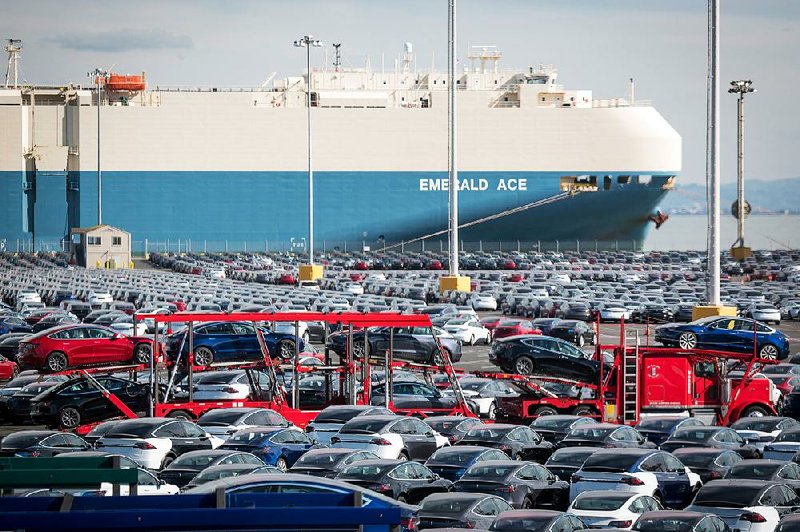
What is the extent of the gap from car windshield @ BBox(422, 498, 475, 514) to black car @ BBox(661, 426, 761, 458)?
7.13 m

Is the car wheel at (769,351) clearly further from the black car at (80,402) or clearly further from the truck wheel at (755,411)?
the black car at (80,402)

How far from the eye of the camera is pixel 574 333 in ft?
138

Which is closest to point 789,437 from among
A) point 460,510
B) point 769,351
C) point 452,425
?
point 452,425

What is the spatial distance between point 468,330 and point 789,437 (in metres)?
22.0

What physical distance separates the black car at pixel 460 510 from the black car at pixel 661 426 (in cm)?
796

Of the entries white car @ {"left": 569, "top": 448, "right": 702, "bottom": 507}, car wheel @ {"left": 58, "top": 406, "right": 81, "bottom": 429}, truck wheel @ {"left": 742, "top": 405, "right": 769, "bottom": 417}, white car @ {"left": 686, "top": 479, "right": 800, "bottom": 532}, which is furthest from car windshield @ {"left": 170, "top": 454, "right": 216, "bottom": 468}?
truck wheel @ {"left": 742, "top": 405, "right": 769, "bottom": 417}

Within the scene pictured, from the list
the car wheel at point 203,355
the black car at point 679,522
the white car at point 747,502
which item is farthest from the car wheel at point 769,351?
the black car at point 679,522

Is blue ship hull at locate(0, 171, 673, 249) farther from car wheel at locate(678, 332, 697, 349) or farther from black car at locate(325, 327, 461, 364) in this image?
black car at locate(325, 327, 461, 364)

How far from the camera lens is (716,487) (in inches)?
655

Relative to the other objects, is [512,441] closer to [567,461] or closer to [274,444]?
[567,461]

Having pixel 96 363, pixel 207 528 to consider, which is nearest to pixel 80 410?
pixel 96 363

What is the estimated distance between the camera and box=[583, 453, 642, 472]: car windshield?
1809 cm

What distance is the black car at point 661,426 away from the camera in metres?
23.3

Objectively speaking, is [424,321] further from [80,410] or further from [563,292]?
[563,292]
